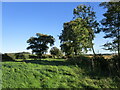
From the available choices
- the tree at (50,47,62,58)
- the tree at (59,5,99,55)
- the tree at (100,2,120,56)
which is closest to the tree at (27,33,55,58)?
the tree at (50,47,62,58)

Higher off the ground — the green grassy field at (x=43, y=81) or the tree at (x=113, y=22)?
the tree at (x=113, y=22)

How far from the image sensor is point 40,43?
2520 centimetres

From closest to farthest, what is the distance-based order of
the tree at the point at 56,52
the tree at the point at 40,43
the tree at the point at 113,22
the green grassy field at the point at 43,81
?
the green grassy field at the point at 43,81 → the tree at the point at 113,22 → the tree at the point at 40,43 → the tree at the point at 56,52

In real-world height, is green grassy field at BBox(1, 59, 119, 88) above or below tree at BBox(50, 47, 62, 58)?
below

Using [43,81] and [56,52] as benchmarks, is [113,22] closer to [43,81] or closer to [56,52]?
[43,81]

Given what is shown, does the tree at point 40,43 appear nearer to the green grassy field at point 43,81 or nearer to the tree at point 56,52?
the tree at point 56,52

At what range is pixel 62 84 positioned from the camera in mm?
6375

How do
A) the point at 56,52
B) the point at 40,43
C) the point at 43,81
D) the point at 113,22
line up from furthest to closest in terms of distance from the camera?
the point at 56,52 → the point at 40,43 → the point at 113,22 → the point at 43,81

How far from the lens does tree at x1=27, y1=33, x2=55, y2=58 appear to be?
2489 cm

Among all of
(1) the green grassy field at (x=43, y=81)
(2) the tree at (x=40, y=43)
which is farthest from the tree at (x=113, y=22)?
(2) the tree at (x=40, y=43)

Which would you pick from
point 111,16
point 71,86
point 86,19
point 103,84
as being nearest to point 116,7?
point 111,16

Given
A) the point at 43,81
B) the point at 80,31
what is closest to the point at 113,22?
the point at 80,31

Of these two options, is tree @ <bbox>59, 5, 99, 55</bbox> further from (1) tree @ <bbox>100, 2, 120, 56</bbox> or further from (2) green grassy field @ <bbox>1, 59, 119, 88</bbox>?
(2) green grassy field @ <bbox>1, 59, 119, 88</bbox>

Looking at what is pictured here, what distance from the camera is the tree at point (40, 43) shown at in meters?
24.9
